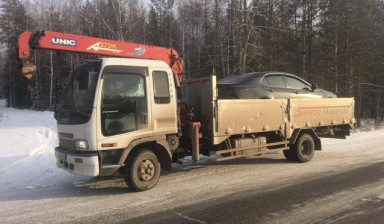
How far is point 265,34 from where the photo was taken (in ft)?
69.1

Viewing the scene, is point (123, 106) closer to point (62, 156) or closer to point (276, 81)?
point (62, 156)

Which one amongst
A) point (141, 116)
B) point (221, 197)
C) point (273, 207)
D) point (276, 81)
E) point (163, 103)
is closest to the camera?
point (273, 207)

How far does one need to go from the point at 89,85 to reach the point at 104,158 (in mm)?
1329

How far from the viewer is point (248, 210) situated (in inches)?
222

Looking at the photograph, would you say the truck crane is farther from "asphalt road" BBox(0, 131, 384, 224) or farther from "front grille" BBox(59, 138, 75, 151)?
"asphalt road" BBox(0, 131, 384, 224)

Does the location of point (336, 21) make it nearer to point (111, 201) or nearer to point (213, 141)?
point (213, 141)

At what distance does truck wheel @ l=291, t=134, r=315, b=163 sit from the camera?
376 inches

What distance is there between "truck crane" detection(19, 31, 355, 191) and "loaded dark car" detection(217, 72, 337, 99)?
0.99 ft

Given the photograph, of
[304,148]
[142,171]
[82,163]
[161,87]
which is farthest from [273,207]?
[304,148]

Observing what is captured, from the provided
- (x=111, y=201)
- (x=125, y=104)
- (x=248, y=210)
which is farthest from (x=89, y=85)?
(x=248, y=210)

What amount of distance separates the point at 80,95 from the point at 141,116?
117 centimetres

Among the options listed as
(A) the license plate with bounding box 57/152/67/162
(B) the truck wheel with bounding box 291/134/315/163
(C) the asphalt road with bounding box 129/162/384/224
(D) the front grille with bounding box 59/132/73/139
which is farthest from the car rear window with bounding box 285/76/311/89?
(A) the license plate with bounding box 57/152/67/162

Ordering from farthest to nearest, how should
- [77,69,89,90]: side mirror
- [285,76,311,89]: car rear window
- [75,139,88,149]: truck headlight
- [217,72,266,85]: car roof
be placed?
[285,76,311,89]: car rear window < [217,72,266,85]: car roof < [75,139,88,149]: truck headlight < [77,69,89,90]: side mirror

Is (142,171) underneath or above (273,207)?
above
